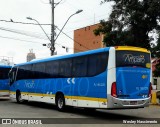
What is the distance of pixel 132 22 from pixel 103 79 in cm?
1902

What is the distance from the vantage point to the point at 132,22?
111 ft

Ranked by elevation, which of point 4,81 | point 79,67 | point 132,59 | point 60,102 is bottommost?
point 60,102

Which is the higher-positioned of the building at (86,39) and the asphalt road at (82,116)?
the building at (86,39)

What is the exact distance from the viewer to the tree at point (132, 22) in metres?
33.1

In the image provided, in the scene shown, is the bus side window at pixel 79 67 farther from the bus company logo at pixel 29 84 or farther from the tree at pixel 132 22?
the tree at pixel 132 22

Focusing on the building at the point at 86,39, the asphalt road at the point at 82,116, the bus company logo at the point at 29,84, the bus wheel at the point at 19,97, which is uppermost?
the building at the point at 86,39

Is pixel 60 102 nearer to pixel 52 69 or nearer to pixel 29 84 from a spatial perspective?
pixel 52 69

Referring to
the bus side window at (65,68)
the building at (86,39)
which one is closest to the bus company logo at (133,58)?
the bus side window at (65,68)

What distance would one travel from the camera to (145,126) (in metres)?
13.4

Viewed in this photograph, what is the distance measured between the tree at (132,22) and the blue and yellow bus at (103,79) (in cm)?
1440

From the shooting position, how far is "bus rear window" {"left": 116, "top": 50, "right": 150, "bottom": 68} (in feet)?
51.6

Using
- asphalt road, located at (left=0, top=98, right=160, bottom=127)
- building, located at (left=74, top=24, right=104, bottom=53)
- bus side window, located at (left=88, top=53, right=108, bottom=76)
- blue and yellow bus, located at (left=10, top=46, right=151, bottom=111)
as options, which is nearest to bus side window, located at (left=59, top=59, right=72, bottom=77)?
blue and yellow bus, located at (left=10, top=46, right=151, bottom=111)

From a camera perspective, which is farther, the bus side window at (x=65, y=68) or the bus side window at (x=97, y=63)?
the bus side window at (x=65, y=68)

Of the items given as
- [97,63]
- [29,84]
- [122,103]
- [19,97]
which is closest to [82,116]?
[122,103]
